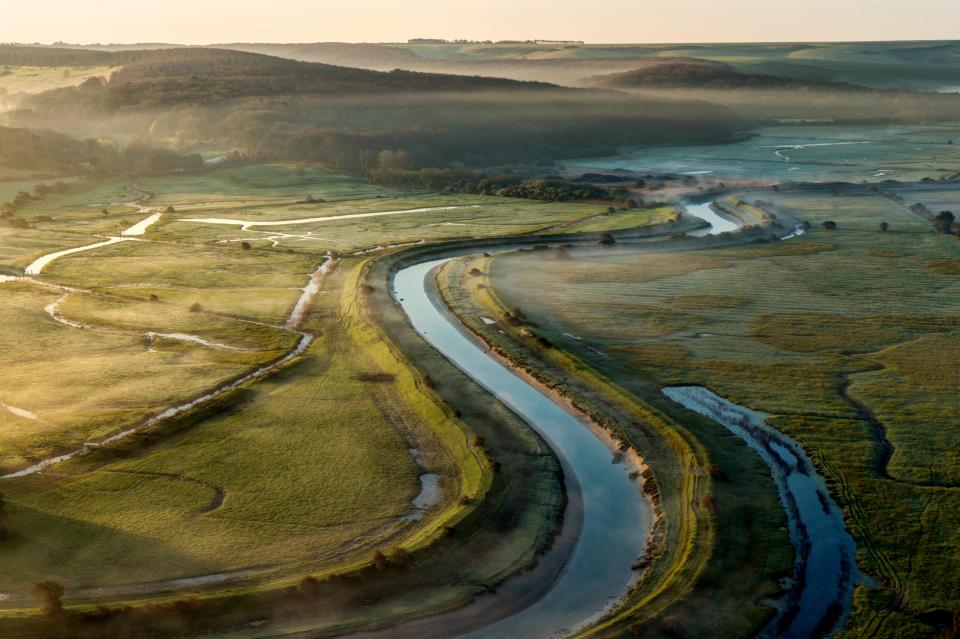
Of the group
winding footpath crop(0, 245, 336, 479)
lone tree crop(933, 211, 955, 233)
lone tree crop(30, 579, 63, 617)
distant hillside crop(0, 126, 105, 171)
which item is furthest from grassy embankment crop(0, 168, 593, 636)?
distant hillside crop(0, 126, 105, 171)

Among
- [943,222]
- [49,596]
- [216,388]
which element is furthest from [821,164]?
[49,596]

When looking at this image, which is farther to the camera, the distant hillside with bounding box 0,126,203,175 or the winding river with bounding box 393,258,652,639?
the distant hillside with bounding box 0,126,203,175

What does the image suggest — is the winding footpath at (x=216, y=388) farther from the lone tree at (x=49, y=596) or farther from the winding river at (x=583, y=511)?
the lone tree at (x=49, y=596)

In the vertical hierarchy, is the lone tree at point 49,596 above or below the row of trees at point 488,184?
below

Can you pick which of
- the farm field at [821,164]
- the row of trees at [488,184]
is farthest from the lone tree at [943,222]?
the row of trees at [488,184]

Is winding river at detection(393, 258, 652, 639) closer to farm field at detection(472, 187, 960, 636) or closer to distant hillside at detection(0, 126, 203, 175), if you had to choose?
farm field at detection(472, 187, 960, 636)
